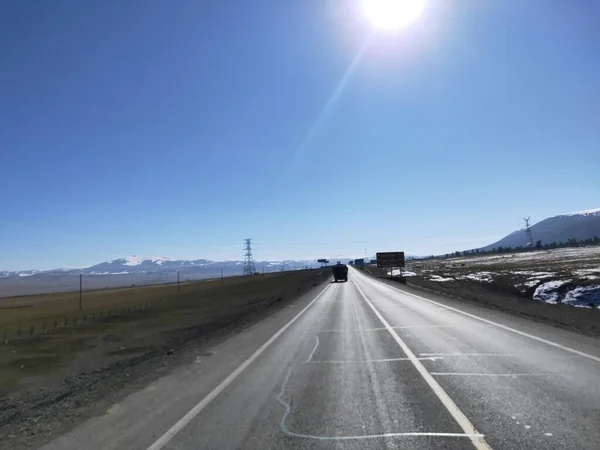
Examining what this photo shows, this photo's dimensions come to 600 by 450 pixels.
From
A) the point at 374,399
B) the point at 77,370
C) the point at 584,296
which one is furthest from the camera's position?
the point at 584,296

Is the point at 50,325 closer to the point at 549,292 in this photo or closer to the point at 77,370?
the point at 77,370

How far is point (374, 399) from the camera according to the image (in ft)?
22.6

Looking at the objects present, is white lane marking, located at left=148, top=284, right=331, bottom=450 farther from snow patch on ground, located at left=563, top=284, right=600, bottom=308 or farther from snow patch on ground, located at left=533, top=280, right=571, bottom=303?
snow patch on ground, located at left=533, top=280, right=571, bottom=303

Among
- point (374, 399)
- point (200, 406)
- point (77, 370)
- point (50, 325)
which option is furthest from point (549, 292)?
point (50, 325)

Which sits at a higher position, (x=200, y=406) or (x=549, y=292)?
(x=200, y=406)

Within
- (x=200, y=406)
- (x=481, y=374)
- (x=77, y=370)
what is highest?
(x=200, y=406)

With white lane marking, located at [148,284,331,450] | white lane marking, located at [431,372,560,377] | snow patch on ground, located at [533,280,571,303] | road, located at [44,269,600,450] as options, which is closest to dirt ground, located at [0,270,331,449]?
road, located at [44,269,600,450]

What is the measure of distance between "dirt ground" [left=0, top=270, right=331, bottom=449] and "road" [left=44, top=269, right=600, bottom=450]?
27.1 inches

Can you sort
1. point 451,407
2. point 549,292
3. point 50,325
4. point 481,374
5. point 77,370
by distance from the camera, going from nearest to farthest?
point 451,407 → point 481,374 → point 77,370 → point 50,325 → point 549,292

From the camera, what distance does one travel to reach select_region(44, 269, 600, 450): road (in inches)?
207

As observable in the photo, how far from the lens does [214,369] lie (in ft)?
32.6

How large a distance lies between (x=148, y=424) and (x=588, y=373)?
7.57m

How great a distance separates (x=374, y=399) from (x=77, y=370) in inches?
413

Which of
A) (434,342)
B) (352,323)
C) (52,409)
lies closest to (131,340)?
(352,323)
